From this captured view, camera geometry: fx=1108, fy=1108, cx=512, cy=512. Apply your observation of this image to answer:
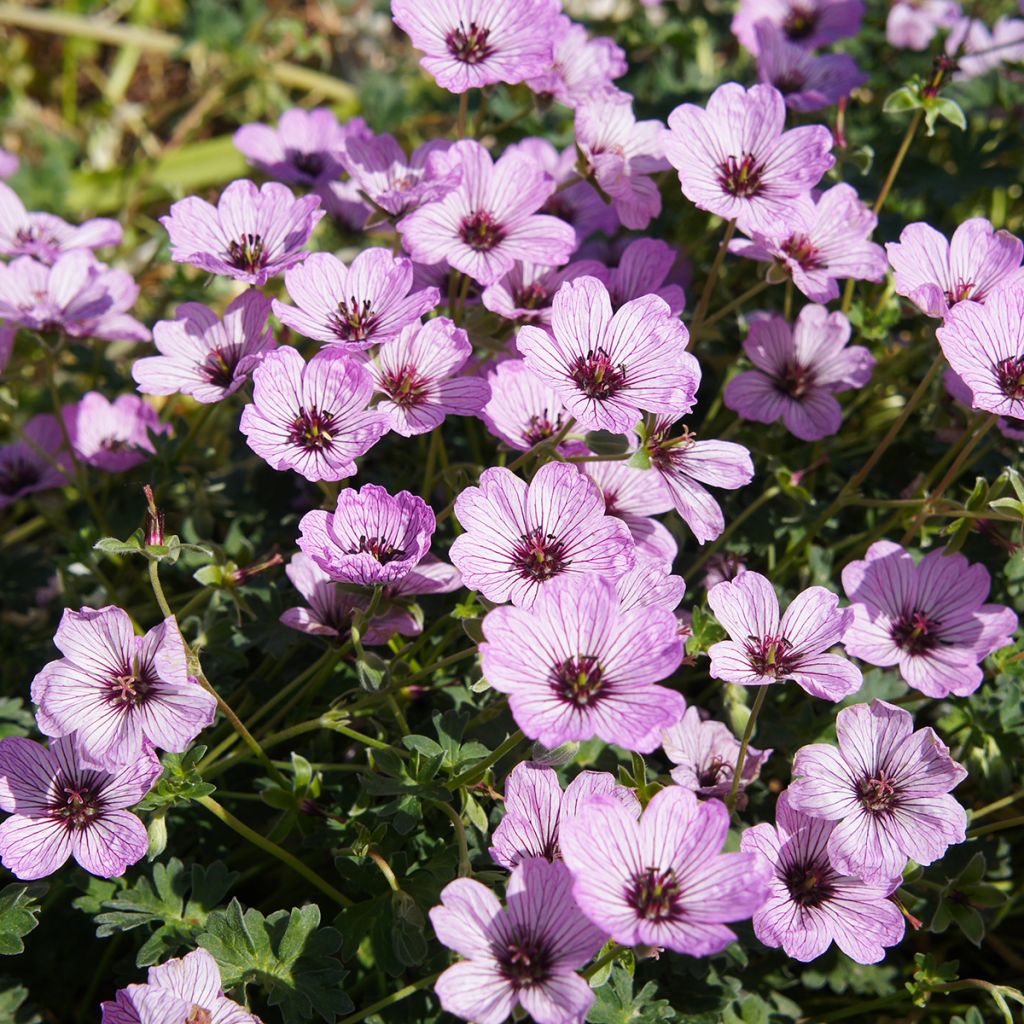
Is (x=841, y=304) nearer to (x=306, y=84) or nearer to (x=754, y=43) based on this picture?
(x=754, y=43)

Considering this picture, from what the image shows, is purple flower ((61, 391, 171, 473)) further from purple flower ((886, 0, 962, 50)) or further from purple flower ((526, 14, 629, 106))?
purple flower ((886, 0, 962, 50))

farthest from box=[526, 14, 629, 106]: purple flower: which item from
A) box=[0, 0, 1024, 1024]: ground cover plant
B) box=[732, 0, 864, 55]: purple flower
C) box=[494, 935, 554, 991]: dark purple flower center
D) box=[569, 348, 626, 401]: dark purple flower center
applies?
box=[494, 935, 554, 991]: dark purple flower center

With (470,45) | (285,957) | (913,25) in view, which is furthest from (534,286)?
(913,25)

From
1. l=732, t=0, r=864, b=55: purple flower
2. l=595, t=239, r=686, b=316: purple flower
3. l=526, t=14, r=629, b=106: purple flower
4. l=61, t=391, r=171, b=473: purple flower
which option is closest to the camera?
l=595, t=239, r=686, b=316: purple flower

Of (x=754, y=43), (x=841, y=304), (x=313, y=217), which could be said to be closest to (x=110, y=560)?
(x=313, y=217)

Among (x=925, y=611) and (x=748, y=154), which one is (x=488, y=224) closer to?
(x=748, y=154)

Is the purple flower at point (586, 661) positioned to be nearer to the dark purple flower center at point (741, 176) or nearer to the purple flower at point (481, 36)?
the dark purple flower center at point (741, 176)

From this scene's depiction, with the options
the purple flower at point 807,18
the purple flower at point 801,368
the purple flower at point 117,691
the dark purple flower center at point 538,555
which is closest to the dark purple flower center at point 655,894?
the dark purple flower center at point 538,555
